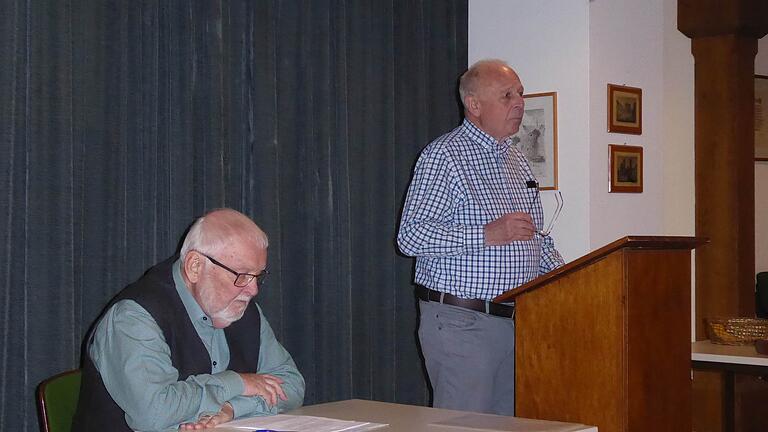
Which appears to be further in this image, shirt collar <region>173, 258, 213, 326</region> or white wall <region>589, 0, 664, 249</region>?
white wall <region>589, 0, 664, 249</region>

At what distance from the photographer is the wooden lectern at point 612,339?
289 cm

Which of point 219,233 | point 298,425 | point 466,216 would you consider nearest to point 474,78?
point 466,216

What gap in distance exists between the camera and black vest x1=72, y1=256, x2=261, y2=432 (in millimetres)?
2521

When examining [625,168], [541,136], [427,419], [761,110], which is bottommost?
[427,419]

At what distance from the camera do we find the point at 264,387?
2631 mm

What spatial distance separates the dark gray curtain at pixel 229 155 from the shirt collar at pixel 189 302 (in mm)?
992

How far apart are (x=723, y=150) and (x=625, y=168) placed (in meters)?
2.00

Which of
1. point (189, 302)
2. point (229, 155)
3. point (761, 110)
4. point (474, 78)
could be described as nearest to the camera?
point (189, 302)

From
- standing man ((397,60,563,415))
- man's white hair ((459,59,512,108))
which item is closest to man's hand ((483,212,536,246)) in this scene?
standing man ((397,60,563,415))

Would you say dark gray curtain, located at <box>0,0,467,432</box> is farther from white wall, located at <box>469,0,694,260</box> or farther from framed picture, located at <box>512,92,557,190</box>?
framed picture, located at <box>512,92,557,190</box>

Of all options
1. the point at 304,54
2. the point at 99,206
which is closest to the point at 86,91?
the point at 99,206

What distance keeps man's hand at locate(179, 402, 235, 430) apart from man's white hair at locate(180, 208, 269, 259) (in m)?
0.41

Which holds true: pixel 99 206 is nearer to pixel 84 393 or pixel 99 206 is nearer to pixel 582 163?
pixel 84 393

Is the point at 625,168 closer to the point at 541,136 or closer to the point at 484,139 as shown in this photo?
the point at 541,136
